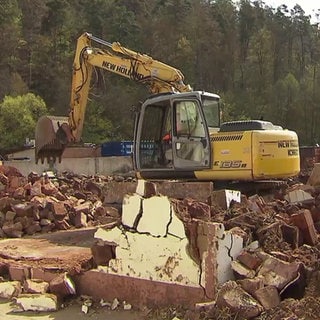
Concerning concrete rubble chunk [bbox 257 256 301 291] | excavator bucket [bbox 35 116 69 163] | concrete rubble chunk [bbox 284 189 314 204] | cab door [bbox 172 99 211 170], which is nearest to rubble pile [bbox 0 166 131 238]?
excavator bucket [bbox 35 116 69 163]

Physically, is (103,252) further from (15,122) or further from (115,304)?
(15,122)

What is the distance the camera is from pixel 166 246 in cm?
622

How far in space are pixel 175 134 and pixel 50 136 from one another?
12.7ft

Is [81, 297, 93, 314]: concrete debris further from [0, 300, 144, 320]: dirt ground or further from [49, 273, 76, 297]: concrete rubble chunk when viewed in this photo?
[49, 273, 76, 297]: concrete rubble chunk

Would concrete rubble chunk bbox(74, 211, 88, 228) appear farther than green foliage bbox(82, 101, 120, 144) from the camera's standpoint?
No

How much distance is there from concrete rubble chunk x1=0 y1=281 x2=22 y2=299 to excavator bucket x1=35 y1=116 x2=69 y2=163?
21.7ft

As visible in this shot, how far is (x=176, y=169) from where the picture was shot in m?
11.1

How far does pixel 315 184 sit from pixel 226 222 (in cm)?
527

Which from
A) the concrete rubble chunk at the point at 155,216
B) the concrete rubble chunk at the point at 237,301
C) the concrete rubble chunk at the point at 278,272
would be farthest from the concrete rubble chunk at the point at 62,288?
the concrete rubble chunk at the point at 278,272

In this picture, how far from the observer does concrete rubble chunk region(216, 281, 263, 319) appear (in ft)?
16.9

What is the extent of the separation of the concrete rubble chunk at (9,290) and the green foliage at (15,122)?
4233 centimetres

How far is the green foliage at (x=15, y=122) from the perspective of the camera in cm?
4900

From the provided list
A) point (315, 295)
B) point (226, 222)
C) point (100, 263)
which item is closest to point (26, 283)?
point (100, 263)

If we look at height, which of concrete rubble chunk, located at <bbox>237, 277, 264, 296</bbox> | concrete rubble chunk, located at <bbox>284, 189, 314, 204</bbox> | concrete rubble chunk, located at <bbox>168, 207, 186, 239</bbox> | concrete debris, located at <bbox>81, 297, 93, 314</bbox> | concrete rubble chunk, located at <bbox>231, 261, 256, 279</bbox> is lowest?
concrete debris, located at <bbox>81, 297, 93, 314</bbox>
